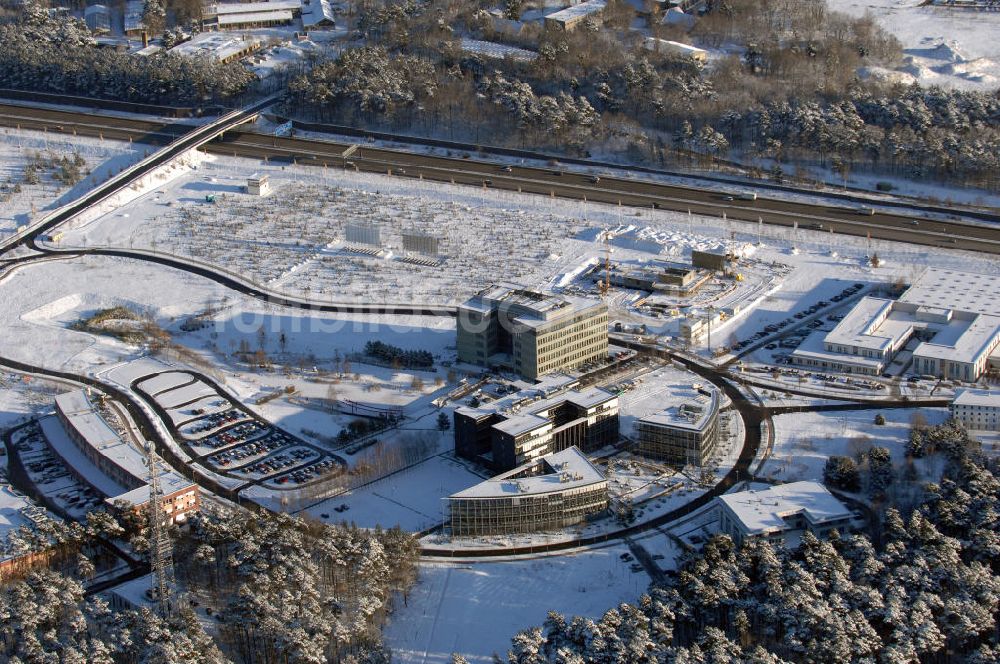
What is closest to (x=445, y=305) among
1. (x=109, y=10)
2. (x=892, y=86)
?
(x=892, y=86)

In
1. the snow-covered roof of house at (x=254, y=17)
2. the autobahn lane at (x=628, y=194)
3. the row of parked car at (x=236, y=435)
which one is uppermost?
the snow-covered roof of house at (x=254, y=17)

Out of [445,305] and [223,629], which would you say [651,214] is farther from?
[223,629]

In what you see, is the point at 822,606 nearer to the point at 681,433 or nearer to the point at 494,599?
the point at 494,599

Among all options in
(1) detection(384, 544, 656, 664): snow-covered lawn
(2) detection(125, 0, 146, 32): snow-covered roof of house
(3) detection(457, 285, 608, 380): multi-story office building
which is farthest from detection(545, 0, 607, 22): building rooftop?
(1) detection(384, 544, 656, 664): snow-covered lawn

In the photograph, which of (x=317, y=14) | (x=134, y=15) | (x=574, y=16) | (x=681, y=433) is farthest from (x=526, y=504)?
(x=134, y=15)

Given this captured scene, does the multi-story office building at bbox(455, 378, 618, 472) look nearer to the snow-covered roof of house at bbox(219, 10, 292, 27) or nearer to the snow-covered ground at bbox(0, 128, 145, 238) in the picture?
the snow-covered ground at bbox(0, 128, 145, 238)

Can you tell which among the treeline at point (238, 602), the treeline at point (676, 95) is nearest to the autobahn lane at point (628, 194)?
the treeline at point (676, 95)

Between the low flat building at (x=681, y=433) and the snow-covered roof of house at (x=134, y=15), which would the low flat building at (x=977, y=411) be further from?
the snow-covered roof of house at (x=134, y=15)
